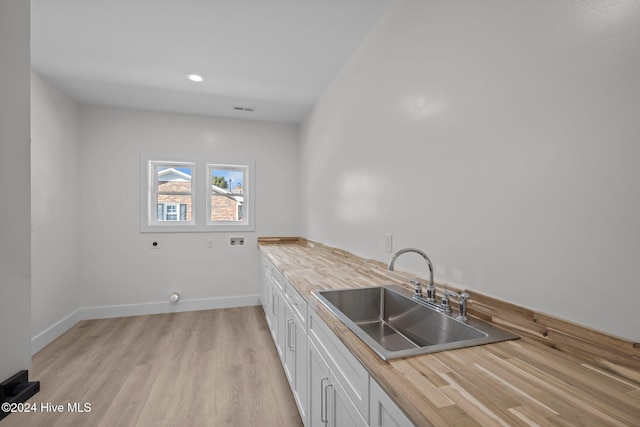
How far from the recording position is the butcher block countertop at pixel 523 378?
587 mm

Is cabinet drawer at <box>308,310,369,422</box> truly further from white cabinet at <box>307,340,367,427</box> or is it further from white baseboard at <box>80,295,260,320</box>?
white baseboard at <box>80,295,260,320</box>

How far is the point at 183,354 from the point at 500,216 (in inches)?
107

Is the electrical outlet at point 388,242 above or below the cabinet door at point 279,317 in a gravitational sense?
above

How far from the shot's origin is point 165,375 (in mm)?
2223

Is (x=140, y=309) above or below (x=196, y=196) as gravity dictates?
below

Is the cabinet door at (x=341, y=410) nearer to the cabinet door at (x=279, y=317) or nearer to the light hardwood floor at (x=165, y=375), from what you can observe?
the light hardwood floor at (x=165, y=375)

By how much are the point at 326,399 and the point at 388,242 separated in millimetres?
984

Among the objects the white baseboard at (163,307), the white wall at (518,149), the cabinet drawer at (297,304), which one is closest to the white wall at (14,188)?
the cabinet drawer at (297,304)

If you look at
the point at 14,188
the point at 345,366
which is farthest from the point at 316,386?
the point at 14,188

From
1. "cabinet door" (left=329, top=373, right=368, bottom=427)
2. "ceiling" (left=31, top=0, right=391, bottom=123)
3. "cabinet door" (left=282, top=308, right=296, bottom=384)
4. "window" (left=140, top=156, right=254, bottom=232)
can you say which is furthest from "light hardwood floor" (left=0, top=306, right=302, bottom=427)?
"ceiling" (left=31, top=0, right=391, bottom=123)

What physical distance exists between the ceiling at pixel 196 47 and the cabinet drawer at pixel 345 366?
1920mm

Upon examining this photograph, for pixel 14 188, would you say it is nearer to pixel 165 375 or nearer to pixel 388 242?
pixel 388 242

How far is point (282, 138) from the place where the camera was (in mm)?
4074

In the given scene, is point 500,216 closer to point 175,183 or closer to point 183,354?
point 183,354
